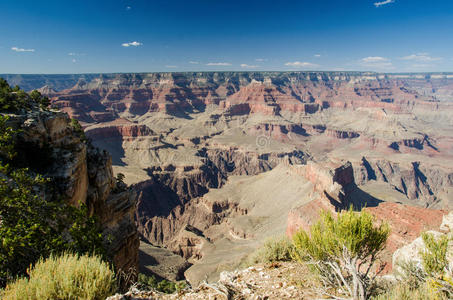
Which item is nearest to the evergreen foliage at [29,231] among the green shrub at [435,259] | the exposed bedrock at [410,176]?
the green shrub at [435,259]

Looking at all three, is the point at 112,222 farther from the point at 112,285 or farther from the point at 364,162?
the point at 364,162

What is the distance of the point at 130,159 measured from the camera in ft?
389

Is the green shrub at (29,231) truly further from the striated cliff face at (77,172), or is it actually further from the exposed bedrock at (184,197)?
the exposed bedrock at (184,197)

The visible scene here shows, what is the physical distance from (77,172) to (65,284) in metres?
14.7

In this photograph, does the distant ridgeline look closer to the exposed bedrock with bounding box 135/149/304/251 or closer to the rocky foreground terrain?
the rocky foreground terrain

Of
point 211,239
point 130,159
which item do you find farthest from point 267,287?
point 130,159

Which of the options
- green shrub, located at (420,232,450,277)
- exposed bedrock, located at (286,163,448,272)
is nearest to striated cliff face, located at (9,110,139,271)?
green shrub, located at (420,232,450,277)

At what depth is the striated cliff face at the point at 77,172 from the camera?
17.0m

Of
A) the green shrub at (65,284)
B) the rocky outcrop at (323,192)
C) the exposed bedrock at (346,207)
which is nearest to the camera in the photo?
the green shrub at (65,284)

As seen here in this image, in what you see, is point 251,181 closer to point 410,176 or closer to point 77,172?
point 77,172

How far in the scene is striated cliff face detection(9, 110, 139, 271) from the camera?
17047mm

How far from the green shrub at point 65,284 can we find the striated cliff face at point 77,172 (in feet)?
14.9

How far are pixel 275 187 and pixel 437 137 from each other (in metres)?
189

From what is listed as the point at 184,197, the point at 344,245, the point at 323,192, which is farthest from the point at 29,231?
the point at 184,197
